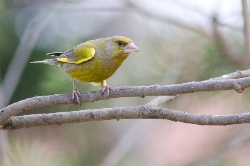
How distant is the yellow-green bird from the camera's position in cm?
166

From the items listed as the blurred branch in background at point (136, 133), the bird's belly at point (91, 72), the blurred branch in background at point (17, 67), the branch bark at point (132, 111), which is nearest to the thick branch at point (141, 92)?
the branch bark at point (132, 111)

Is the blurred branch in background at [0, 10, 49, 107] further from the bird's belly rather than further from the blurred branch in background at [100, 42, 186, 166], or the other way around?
the blurred branch in background at [100, 42, 186, 166]

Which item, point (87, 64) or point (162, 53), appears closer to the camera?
point (87, 64)

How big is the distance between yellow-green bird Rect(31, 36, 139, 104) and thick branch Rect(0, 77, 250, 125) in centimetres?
41

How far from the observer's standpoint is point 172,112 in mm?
1057

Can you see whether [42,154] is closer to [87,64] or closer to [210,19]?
[87,64]

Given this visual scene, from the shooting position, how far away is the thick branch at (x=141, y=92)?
0.96 m

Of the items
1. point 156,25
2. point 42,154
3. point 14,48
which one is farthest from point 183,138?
point 42,154


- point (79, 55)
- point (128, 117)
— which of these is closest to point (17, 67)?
point (79, 55)

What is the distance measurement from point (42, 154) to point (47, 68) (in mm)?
700

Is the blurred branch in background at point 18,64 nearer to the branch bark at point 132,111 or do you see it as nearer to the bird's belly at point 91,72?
the bird's belly at point 91,72

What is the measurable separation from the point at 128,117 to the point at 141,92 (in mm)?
81

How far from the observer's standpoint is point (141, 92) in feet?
3.50

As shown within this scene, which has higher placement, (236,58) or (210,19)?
(210,19)
